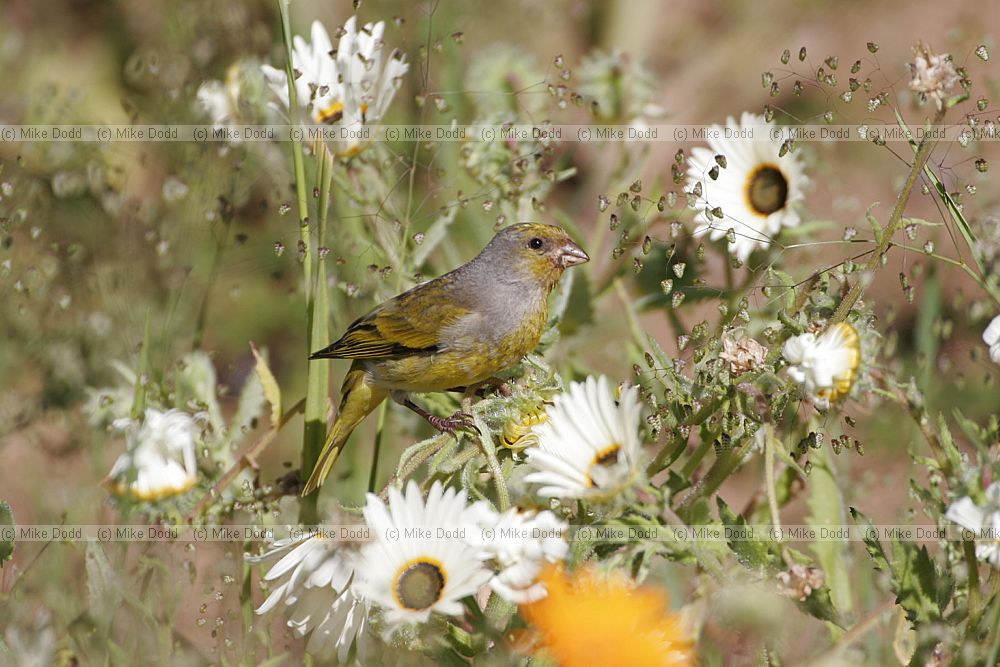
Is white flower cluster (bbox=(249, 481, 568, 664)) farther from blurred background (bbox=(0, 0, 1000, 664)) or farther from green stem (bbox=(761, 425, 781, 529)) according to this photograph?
green stem (bbox=(761, 425, 781, 529))

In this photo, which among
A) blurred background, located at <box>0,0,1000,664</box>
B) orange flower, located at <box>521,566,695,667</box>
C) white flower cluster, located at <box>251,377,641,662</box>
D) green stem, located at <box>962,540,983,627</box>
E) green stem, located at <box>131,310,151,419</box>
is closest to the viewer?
orange flower, located at <box>521,566,695,667</box>

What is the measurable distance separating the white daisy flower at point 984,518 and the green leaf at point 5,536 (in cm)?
161

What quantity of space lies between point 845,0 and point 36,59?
359 centimetres

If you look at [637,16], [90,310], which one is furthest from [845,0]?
[90,310]

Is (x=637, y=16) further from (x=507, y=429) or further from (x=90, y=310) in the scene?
(x=507, y=429)

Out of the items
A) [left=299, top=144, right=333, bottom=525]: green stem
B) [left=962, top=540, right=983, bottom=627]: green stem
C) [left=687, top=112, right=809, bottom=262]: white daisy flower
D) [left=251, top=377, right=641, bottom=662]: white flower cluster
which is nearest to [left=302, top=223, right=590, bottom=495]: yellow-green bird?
[left=299, top=144, right=333, bottom=525]: green stem

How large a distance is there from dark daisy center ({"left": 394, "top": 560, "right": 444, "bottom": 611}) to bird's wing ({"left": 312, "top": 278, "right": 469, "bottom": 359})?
85cm

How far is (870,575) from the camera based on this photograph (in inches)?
92.5

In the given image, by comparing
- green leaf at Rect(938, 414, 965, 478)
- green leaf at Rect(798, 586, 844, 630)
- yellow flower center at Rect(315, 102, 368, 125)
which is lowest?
green leaf at Rect(798, 586, 844, 630)

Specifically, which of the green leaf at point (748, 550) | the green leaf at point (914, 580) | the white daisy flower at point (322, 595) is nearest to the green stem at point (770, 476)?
the green leaf at point (748, 550)

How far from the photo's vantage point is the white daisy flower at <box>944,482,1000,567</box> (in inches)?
57.2

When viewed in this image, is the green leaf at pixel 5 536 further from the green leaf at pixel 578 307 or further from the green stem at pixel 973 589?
the green stem at pixel 973 589

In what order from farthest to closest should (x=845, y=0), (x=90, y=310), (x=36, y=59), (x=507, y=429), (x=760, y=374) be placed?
1. (x=845, y=0)
2. (x=36, y=59)
3. (x=90, y=310)
4. (x=507, y=429)
5. (x=760, y=374)

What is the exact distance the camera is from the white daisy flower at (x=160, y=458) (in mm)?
1813
